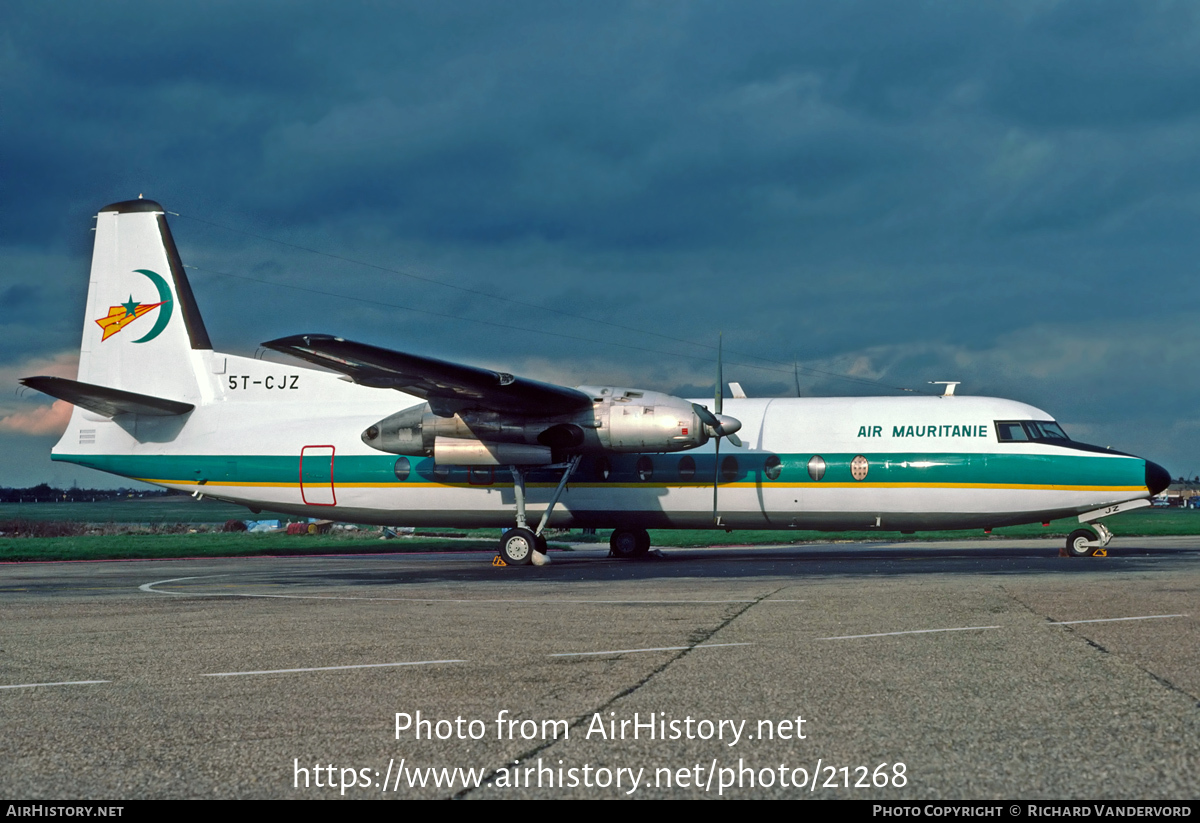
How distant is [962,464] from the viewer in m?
21.4

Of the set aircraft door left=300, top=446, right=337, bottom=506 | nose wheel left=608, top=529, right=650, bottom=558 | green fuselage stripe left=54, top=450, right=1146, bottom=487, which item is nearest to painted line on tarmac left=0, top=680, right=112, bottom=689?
green fuselage stripe left=54, top=450, right=1146, bottom=487

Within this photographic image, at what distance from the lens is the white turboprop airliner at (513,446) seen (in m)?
20.9

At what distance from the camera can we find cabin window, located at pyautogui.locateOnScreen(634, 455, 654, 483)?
22750 mm

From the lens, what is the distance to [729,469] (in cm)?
2234

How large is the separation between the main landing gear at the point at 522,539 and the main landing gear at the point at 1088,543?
11379 millimetres

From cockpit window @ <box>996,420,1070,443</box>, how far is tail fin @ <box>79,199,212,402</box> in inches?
786

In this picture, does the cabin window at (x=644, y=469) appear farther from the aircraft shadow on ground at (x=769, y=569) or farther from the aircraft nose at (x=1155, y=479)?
the aircraft nose at (x=1155, y=479)

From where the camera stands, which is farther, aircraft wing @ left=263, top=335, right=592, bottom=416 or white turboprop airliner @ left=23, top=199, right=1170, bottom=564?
white turboprop airliner @ left=23, top=199, right=1170, bottom=564

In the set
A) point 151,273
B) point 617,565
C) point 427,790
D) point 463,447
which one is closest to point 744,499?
point 617,565

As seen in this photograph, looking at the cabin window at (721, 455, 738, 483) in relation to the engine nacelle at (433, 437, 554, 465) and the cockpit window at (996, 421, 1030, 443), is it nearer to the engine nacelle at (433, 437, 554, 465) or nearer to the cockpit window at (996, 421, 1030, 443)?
the engine nacelle at (433, 437, 554, 465)

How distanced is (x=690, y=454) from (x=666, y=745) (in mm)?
18034

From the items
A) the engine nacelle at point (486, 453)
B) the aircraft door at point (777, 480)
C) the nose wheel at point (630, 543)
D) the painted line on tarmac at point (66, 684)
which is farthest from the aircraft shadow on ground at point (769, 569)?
the painted line on tarmac at point (66, 684)

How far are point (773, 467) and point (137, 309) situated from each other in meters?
17.2

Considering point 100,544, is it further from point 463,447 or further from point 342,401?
point 463,447
